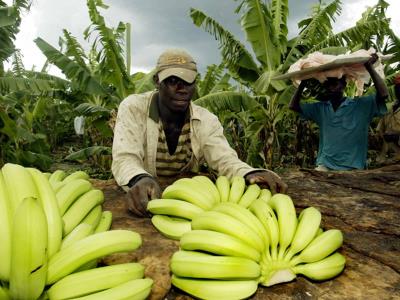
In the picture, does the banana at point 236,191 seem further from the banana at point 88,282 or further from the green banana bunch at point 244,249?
the banana at point 88,282

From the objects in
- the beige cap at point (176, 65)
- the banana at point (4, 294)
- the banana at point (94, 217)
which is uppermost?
the beige cap at point (176, 65)

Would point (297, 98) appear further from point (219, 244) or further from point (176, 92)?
point (219, 244)

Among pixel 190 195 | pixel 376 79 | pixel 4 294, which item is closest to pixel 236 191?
pixel 190 195

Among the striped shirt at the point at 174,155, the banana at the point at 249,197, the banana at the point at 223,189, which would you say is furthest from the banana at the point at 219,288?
the striped shirt at the point at 174,155

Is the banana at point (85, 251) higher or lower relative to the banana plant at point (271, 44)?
lower

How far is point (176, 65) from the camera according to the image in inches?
114

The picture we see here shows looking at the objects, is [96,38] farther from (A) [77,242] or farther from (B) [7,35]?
(A) [77,242]

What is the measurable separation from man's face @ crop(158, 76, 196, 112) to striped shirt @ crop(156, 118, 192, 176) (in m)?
0.30

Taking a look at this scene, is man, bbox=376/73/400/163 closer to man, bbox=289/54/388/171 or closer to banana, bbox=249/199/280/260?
man, bbox=289/54/388/171

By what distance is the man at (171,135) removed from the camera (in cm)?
267

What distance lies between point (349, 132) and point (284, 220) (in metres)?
3.23

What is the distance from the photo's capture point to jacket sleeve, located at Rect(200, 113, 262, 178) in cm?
289

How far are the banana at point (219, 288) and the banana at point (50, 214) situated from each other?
0.51m

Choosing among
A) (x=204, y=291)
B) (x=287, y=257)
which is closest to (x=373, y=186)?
(x=287, y=257)
